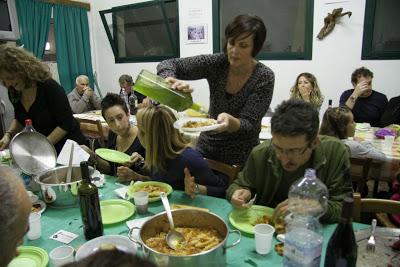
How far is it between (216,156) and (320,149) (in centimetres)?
73

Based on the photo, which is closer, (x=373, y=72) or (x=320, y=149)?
(x=320, y=149)

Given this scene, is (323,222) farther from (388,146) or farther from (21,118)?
(21,118)

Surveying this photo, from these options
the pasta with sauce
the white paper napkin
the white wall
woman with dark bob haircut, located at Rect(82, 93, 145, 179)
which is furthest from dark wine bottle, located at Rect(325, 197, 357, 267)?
the white wall

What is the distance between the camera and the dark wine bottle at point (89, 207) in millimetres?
1229

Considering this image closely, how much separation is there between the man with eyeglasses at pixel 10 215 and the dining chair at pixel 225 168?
1235 mm

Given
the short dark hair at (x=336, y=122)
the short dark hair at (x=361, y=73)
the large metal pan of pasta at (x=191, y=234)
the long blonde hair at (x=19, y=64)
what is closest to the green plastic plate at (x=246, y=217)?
the large metal pan of pasta at (x=191, y=234)

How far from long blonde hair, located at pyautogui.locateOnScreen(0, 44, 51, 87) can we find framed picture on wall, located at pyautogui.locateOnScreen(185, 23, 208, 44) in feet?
10.7

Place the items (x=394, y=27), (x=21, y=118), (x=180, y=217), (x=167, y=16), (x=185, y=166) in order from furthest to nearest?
1. (x=167, y=16)
2. (x=394, y=27)
3. (x=21, y=118)
4. (x=185, y=166)
5. (x=180, y=217)

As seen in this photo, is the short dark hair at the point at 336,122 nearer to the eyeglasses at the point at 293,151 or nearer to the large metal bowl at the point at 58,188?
the eyeglasses at the point at 293,151

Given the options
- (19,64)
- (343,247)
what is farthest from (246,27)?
(19,64)

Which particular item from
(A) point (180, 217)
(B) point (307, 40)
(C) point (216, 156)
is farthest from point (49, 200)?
(B) point (307, 40)

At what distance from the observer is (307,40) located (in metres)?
4.34

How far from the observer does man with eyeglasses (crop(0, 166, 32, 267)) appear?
2.33 feet

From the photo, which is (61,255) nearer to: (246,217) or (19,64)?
(246,217)
